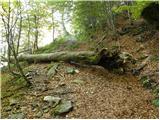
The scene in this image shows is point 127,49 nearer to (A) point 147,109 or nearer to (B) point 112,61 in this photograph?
(B) point 112,61

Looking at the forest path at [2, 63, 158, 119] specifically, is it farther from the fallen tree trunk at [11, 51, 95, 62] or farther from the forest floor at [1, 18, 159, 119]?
the fallen tree trunk at [11, 51, 95, 62]

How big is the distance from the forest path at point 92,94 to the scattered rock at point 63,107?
12cm

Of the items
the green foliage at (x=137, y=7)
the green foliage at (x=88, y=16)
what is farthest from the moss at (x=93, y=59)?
the green foliage at (x=88, y=16)

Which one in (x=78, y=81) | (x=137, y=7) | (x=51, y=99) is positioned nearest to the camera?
(x=51, y=99)

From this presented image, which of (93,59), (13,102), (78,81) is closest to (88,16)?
(93,59)

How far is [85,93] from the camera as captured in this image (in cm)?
811

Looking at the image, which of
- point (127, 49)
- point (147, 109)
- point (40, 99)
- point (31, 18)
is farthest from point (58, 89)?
point (31, 18)

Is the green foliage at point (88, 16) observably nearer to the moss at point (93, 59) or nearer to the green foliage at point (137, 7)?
the green foliage at point (137, 7)

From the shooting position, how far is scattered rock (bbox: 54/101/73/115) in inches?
273

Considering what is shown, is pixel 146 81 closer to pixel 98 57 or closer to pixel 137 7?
pixel 98 57

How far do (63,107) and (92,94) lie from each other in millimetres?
1312

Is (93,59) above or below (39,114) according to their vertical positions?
above

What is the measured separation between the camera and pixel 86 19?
1909 cm

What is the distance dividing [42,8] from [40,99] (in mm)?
11495
